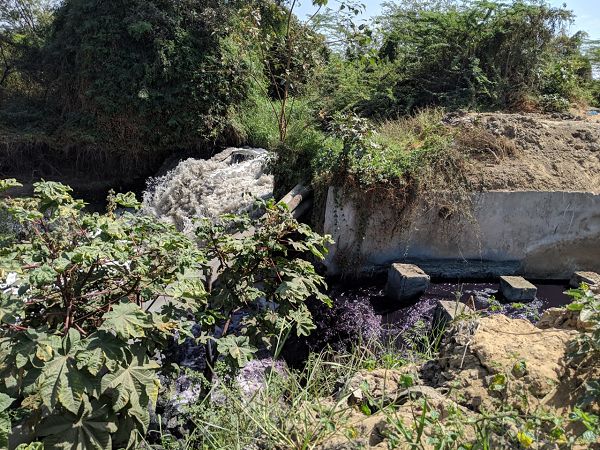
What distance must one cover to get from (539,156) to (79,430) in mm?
7555

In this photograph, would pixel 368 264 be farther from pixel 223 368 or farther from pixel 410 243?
pixel 223 368

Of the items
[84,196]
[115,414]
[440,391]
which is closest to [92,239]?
[115,414]

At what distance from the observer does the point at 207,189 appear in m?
7.38

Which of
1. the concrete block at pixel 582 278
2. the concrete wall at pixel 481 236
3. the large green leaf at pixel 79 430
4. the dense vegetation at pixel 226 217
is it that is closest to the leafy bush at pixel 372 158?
the dense vegetation at pixel 226 217

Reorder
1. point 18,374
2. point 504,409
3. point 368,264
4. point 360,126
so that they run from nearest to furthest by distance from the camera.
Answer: point 504,409
point 18,374
point 360,126
point 368,264

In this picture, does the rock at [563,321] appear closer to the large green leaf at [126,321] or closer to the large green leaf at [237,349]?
the large green leaf at [237,349]

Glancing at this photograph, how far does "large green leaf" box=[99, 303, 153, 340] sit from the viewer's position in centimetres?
217

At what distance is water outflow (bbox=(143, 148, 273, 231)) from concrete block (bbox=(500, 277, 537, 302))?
11.9ft

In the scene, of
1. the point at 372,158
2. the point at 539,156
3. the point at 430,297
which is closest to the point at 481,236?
the point at 430,297

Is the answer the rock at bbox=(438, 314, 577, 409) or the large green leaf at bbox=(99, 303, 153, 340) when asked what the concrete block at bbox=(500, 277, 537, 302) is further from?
the large green leaf at bbox=(99, 303, 153, 340)

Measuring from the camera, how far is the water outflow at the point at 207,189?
6.93 meters

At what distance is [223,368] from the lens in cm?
272

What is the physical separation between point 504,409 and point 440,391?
1.90 ft

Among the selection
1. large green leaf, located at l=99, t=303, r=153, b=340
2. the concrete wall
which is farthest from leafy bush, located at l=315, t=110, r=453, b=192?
large green leaf, located at l=99, t=303, r=153, b=340
